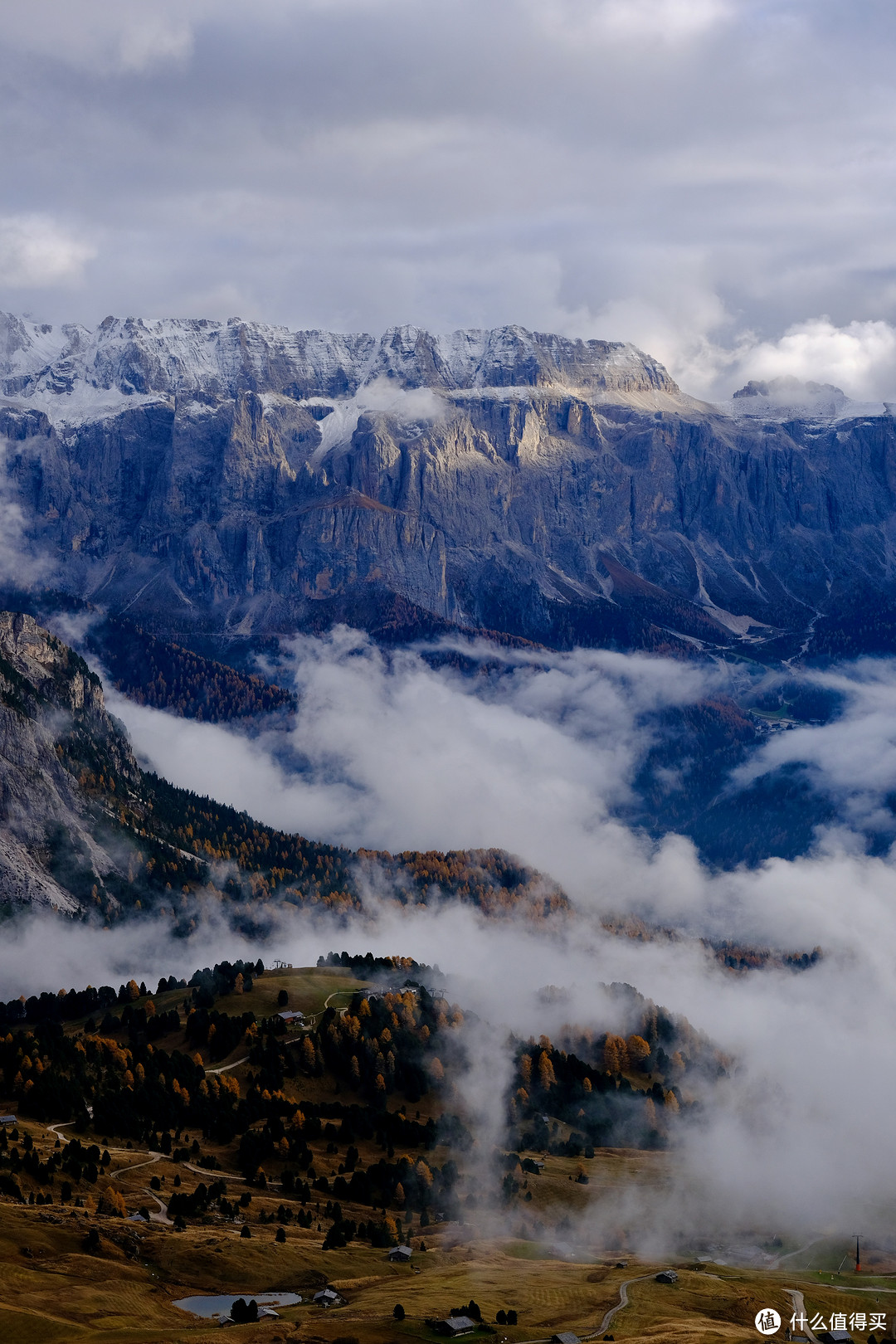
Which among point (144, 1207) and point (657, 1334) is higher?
point (144, 1207)

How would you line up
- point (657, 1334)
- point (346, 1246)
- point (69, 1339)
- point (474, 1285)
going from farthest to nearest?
point (346, 1246)
point (474, 1285)
point (657, 1334)
point (69, 1339)

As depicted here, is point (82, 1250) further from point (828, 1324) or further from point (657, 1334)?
point (828, 1324)

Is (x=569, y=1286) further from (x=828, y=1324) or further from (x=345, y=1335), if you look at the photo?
(x=345, y=1335)

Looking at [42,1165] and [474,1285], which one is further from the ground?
[42,1165]

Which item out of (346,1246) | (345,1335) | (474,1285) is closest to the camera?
(345,1335)

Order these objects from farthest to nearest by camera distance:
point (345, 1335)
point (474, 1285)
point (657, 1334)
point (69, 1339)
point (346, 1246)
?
point (346, 1246), point (474, 1285), point (657, 1334), point (345, 1335), point (69, 1339)

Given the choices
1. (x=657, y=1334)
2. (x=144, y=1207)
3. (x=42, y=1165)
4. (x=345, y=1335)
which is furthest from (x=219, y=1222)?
(x=657, y=1334)

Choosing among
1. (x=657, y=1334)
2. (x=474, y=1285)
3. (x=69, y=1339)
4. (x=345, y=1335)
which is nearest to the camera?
(x=69, y=1339)

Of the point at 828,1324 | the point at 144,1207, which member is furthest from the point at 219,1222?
the point at 828,1324

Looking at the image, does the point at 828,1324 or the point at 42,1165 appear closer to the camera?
the point at 828,1324
